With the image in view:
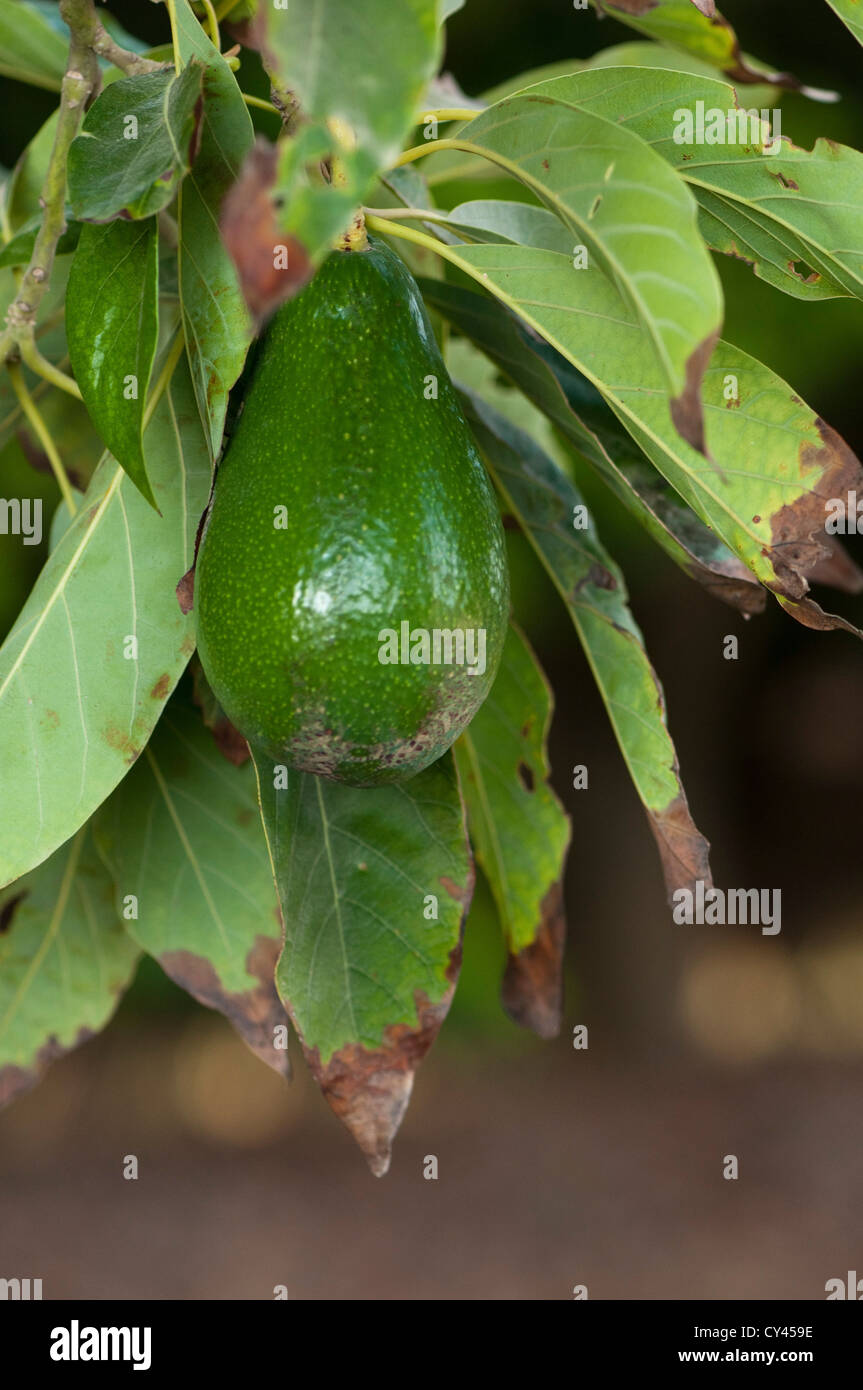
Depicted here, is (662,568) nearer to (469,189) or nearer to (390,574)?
(469,189)

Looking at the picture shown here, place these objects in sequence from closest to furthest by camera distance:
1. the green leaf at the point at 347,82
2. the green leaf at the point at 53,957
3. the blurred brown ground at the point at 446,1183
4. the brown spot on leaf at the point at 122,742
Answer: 1. the green leaf at the point at 347,82
2. the brown spot on leaf at the point at 122,742
3. the green leaf at the point at 53,957
4. the blurred brown ground at the point at 446,1183

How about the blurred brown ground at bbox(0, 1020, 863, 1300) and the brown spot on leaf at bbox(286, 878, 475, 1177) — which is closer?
the brown spot on leaf at bbox(286, 878, 475, 1177)

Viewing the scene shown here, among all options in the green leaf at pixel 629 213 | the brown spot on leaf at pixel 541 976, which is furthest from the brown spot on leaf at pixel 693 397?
the brown spot on leaf at pixel 541 976

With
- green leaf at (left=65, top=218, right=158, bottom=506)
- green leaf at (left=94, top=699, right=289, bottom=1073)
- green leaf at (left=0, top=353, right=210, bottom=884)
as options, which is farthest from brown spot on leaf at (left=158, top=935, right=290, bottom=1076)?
green leaf at (left=65, top=218, right=158, bottom=506)

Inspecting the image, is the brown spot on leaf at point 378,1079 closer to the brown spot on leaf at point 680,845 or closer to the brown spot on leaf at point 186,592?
A: the brown spot on leaf at point 680,845

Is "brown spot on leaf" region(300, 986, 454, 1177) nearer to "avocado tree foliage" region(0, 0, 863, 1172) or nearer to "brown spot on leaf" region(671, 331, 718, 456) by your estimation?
"avocado tree foliage" region(0, 0, 863, 1172)

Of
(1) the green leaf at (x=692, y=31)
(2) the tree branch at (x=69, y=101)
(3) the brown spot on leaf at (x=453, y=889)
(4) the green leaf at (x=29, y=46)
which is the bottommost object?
(3) the brown spot on leaf at (x=453, y=889)

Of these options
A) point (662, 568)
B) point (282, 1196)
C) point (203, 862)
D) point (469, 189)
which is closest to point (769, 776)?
point (662, 568)
